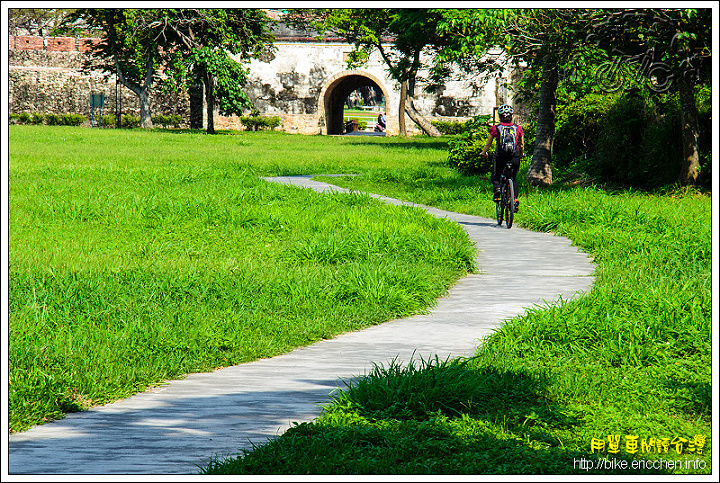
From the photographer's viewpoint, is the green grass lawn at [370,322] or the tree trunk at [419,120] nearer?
the green grass lawn at [370,322]

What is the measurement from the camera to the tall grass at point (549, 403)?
11.3 feet

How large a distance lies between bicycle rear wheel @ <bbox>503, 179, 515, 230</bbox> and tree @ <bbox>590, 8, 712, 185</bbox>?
11.4 feet

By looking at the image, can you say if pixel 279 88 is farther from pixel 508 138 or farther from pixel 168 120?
pixel 508 138

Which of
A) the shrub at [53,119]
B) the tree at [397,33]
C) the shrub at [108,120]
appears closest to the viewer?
the tree at [397,33]

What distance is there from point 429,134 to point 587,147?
27.7 meters

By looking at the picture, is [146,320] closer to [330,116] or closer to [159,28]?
[159,28]

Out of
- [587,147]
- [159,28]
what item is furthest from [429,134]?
[587,147]

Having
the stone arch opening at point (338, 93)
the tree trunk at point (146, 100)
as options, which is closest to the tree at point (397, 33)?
the stone arch opening at point (338, 93)

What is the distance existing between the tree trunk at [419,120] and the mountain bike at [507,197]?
35.7 metres

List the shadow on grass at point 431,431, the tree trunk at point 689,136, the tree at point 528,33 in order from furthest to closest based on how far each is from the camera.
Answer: the tree trunk at point 689,136, the tree at point 528,33, the shadow on grass at point 431,431

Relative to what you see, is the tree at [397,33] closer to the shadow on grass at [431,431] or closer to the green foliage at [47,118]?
the green foliage at [47,118]

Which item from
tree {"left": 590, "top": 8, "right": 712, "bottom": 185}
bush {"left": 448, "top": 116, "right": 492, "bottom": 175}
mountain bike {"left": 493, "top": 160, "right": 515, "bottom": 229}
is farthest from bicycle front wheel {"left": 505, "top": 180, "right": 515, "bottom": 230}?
bush {"left": 448, "top": 116, "right": 492, "bottom": 175}

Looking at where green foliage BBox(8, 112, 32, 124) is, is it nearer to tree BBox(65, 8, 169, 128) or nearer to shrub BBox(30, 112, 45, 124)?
shrub BBox(30, 112, 45, 124)

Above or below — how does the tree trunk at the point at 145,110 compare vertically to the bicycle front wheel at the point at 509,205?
above
